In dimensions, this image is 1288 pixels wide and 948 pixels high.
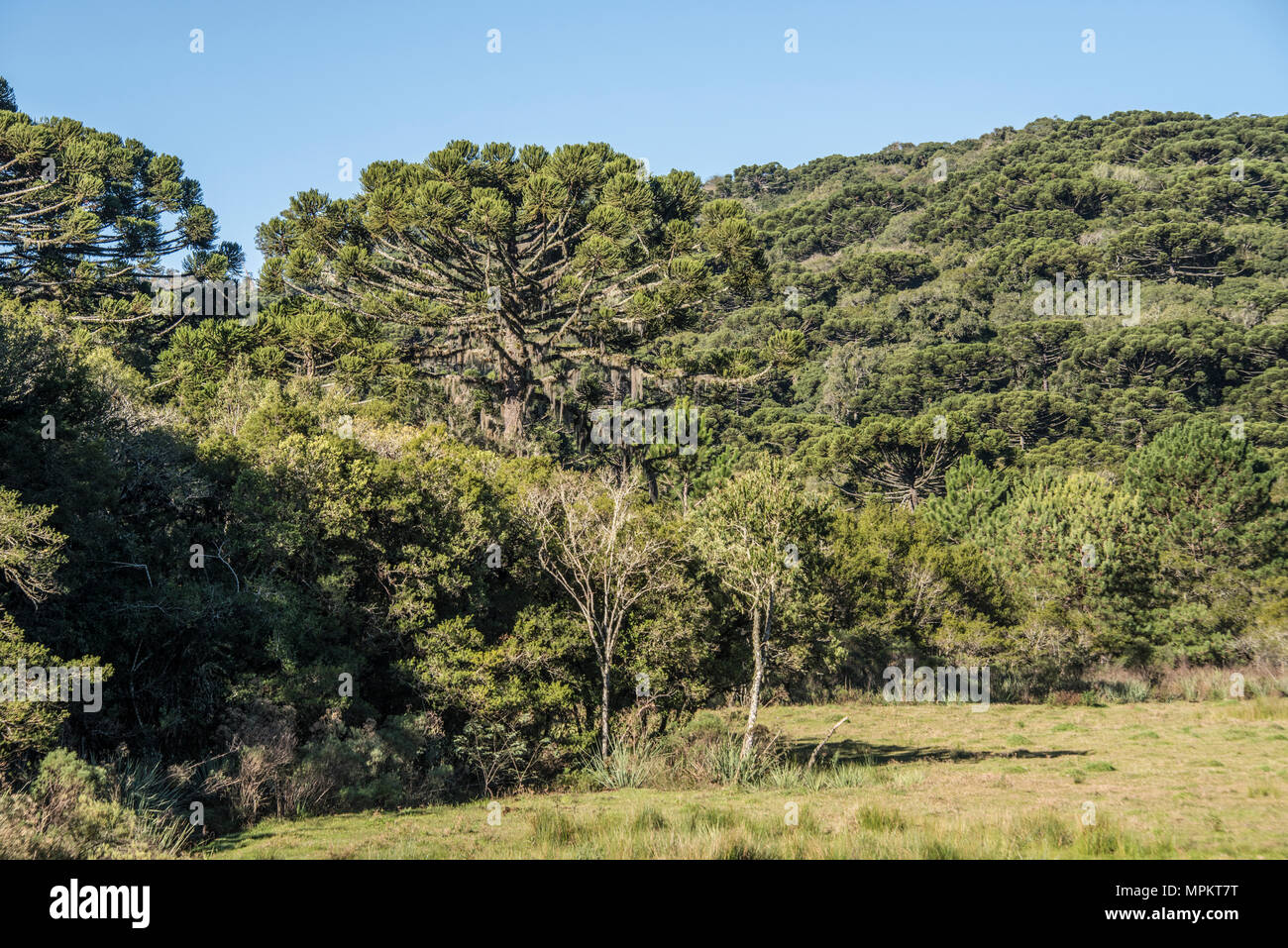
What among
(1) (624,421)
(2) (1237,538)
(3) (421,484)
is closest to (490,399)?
(1) (624,421)

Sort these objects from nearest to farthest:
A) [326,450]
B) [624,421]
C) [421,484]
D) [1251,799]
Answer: [1251,799] → [326,450] → [421,484] → [624,421]

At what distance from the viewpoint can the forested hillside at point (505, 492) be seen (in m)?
15.5

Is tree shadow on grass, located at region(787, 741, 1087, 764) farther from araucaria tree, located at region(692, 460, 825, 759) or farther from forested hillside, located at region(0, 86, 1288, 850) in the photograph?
araucaria tree, located at region(692, 460, 825, 759)

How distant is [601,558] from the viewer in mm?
19969

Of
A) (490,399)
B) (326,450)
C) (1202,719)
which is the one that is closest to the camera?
(326,450)

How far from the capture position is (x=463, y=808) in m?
15.7

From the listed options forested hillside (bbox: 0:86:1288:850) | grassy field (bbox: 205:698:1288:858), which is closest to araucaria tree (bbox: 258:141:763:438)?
forested hillside (bbox: 0:86:1288:850)

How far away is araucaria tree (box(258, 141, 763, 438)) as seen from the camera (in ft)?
101

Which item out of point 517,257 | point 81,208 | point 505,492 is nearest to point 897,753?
point 505,492

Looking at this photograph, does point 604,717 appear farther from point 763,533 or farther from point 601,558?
point 763,533

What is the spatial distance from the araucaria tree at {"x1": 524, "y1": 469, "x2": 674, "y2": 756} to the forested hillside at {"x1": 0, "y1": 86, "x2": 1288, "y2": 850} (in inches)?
6.3

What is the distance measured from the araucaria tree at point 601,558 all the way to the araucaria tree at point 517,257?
11546 millimetres
